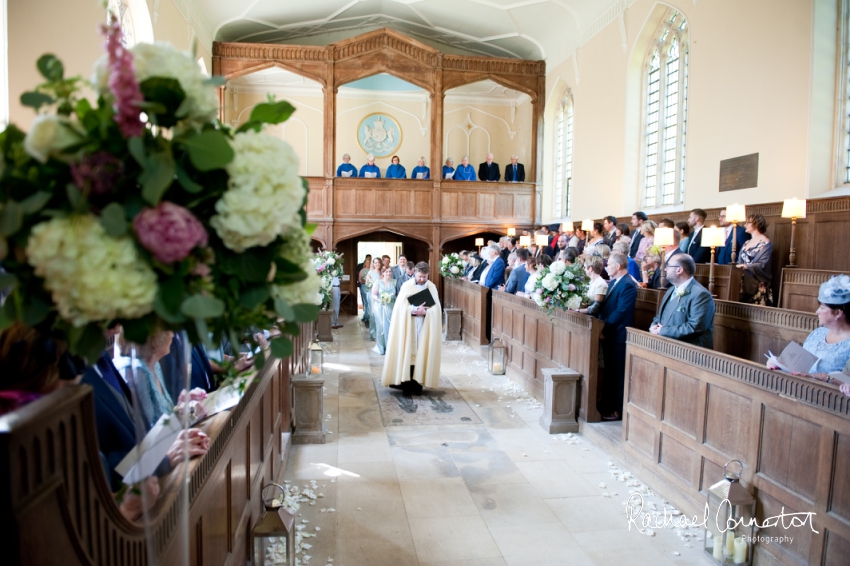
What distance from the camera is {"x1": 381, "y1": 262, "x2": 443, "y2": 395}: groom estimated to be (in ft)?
25.3

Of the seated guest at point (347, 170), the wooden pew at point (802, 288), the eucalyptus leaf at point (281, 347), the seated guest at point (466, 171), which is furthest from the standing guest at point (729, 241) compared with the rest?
the seated guest at point (347, 170)

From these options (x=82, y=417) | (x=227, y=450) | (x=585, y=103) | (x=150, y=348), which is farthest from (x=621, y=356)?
(x=585, y=103)

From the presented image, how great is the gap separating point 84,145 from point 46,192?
12 centimetres

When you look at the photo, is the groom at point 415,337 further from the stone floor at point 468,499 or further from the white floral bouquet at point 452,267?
the white floral bouquet at point 452,267

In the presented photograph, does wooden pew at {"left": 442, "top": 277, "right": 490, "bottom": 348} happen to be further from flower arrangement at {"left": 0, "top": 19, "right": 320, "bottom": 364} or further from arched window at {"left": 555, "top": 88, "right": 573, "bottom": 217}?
flower arrangement at {"left": 0, "top": 19, "right": 320, "bottom": 364}

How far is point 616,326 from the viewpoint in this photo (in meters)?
6.27

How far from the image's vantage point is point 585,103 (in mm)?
14852

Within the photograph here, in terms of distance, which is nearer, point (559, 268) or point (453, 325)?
point (559, 268)

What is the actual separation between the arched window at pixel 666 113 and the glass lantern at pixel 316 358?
25.3 feet

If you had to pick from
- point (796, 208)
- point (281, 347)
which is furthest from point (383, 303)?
point (281, 347)

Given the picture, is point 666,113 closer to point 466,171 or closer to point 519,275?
point 519,275

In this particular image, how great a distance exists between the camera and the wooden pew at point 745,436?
128 inches

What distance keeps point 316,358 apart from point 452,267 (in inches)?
228

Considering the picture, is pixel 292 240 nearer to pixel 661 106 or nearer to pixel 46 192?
pixel 46 192
